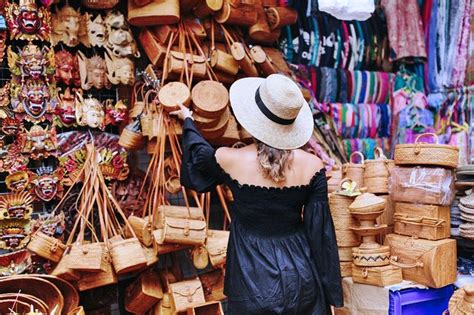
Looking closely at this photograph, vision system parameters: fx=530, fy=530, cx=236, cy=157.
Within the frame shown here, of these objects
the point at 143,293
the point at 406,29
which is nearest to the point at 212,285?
the point at 143,293

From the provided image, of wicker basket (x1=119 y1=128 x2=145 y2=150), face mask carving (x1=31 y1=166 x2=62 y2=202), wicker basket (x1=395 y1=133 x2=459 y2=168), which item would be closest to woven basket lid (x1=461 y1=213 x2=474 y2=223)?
wicker basket (x1=395 y1=133 x2=459 y2=168)

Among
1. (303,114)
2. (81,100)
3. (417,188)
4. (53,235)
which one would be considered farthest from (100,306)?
(417,188)

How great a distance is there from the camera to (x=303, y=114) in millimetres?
2580

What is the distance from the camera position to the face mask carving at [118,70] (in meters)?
3.23

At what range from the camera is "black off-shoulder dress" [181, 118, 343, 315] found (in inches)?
95.0

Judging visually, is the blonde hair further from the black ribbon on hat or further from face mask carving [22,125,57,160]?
face mask carving [22,125,57,160]

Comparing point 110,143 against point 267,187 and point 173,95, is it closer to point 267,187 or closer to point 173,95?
point 173,95

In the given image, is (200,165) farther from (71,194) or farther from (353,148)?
(353,148)

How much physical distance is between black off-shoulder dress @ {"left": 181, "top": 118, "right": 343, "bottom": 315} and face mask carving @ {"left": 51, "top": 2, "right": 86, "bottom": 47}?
108 centimetres

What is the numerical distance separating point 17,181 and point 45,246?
17.9 inches

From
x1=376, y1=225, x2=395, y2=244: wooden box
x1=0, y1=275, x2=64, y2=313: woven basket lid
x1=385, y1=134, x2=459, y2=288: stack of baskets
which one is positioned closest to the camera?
x1=0, y1=275, x2=64, y2=313: woven basket lid

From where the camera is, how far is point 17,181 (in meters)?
2.92

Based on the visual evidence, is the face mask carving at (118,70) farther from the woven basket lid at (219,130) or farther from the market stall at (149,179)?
the woven basket lid at (219,130)

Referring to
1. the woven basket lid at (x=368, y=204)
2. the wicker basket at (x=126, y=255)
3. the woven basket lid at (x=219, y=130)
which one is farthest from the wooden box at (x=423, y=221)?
the wicker basket at (x=126, y=255)
